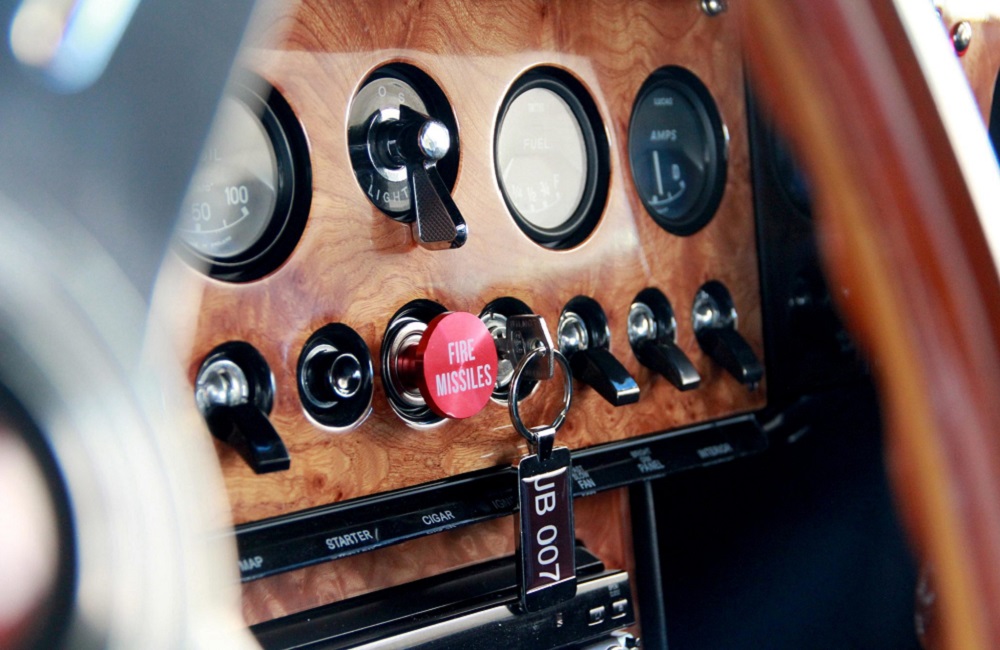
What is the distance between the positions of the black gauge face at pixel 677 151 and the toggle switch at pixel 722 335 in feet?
0.26

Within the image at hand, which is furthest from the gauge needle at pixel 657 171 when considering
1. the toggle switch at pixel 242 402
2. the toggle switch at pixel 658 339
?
the toggle switch at pixel 242 402

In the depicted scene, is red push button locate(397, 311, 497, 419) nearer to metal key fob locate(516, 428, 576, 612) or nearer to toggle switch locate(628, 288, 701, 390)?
metal key fob locate(516, 428, 576, 612)

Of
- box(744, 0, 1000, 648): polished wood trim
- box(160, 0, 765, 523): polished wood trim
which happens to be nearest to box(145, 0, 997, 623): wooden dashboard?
box(160, 0, 765, 523): polished wood trim

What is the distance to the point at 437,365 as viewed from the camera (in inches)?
32.2

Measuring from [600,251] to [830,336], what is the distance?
0.37 m

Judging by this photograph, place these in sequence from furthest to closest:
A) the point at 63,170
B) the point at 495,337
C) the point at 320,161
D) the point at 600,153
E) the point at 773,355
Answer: the point at 773,355 < the point at 600,153 < the point at 495,337 < the point at 320,161 < the point at 63,170

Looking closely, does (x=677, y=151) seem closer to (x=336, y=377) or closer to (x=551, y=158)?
(x=551, y=158)

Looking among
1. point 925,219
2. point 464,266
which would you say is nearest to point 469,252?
point 464,266

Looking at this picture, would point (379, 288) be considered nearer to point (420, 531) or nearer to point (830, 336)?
point (420, 531)

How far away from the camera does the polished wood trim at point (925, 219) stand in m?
Answer: 0.37

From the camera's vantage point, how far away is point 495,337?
3.05 feet

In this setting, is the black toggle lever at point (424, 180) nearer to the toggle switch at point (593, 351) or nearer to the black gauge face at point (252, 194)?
the black gauge face at point (252, 194)

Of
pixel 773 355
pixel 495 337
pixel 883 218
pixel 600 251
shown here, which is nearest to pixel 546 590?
pixel 495 337

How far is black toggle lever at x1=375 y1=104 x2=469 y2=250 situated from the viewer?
2.76 ft
